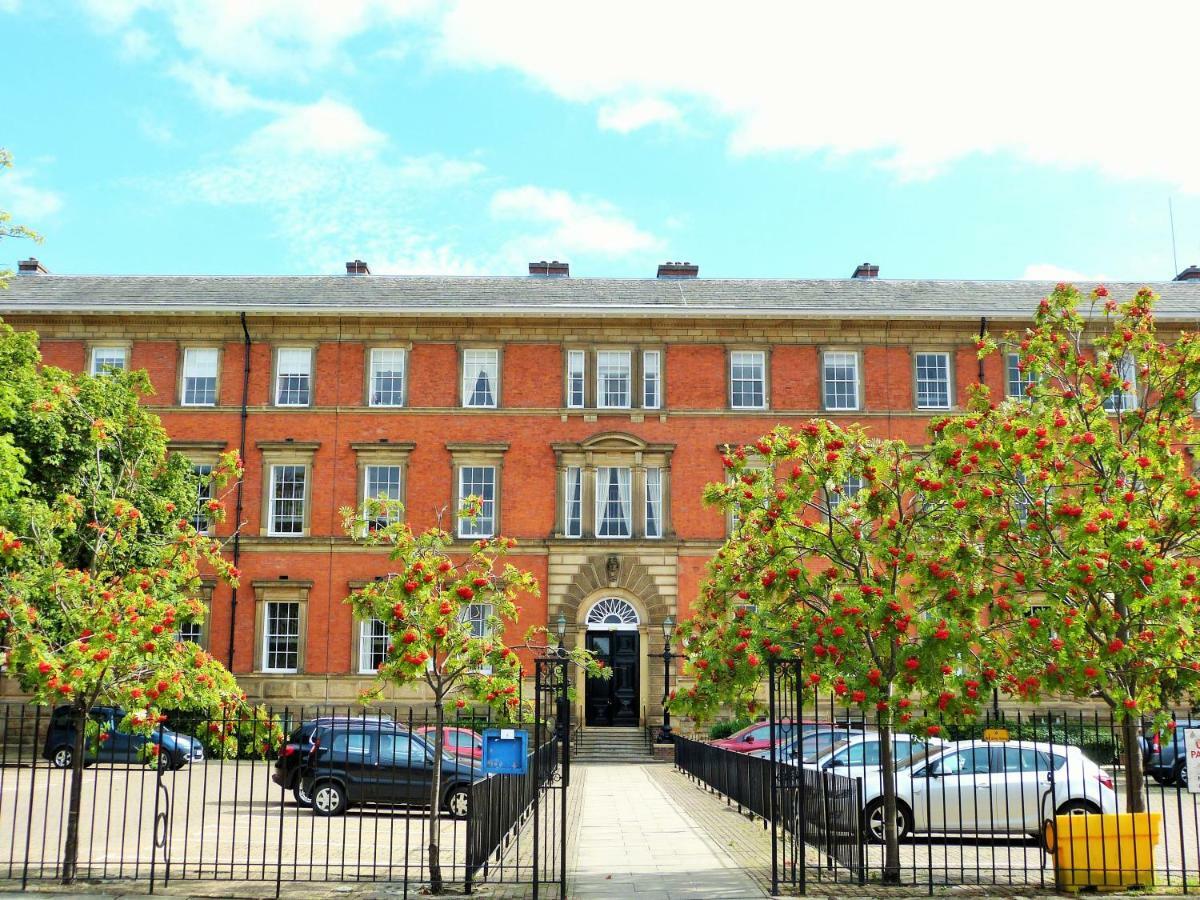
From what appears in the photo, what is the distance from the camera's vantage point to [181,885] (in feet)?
42.5

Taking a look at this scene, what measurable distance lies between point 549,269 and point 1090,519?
3083 cm

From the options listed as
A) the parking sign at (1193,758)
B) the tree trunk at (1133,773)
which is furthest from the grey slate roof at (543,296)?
the parking sign at (1193,758)

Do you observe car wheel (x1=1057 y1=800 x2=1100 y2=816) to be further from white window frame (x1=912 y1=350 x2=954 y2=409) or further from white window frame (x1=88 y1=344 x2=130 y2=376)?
white window frame (x1=88 y1=344 x2=130 y2=376)

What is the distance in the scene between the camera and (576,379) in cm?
3666

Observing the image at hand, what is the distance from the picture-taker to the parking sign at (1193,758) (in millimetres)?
12078

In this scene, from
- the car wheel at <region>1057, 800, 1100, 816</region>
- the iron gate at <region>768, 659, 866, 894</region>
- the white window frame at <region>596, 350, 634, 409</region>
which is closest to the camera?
the iron gate at <region>768, 659, 866, 894</region>

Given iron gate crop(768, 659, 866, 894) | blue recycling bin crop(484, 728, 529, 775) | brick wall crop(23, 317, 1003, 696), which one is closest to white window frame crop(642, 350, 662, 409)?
brick wall crop(23, 317, 1003, 696)

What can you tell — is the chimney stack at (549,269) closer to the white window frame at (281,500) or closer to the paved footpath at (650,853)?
the white window frame at (281,500)

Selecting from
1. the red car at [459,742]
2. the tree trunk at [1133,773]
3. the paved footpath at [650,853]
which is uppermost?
the tree trunk at [1133,773]

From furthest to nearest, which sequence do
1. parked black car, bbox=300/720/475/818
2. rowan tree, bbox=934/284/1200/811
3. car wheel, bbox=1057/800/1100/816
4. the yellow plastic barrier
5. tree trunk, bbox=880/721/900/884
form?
parked black car, bbox=300/720/475/818 → car wheel, bbox=1057/800/1100/816 → tree trunk, bbox=880/721/900/884 → the yellow plastic barrier → rowan tree, bbox=934/284/1200/811

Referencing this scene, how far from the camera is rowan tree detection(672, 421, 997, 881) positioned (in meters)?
13.3

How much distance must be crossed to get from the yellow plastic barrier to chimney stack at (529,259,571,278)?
3132 centimetres

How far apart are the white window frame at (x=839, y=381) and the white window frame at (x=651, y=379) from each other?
16.1 feet

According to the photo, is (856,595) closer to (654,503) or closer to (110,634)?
(110,634)
